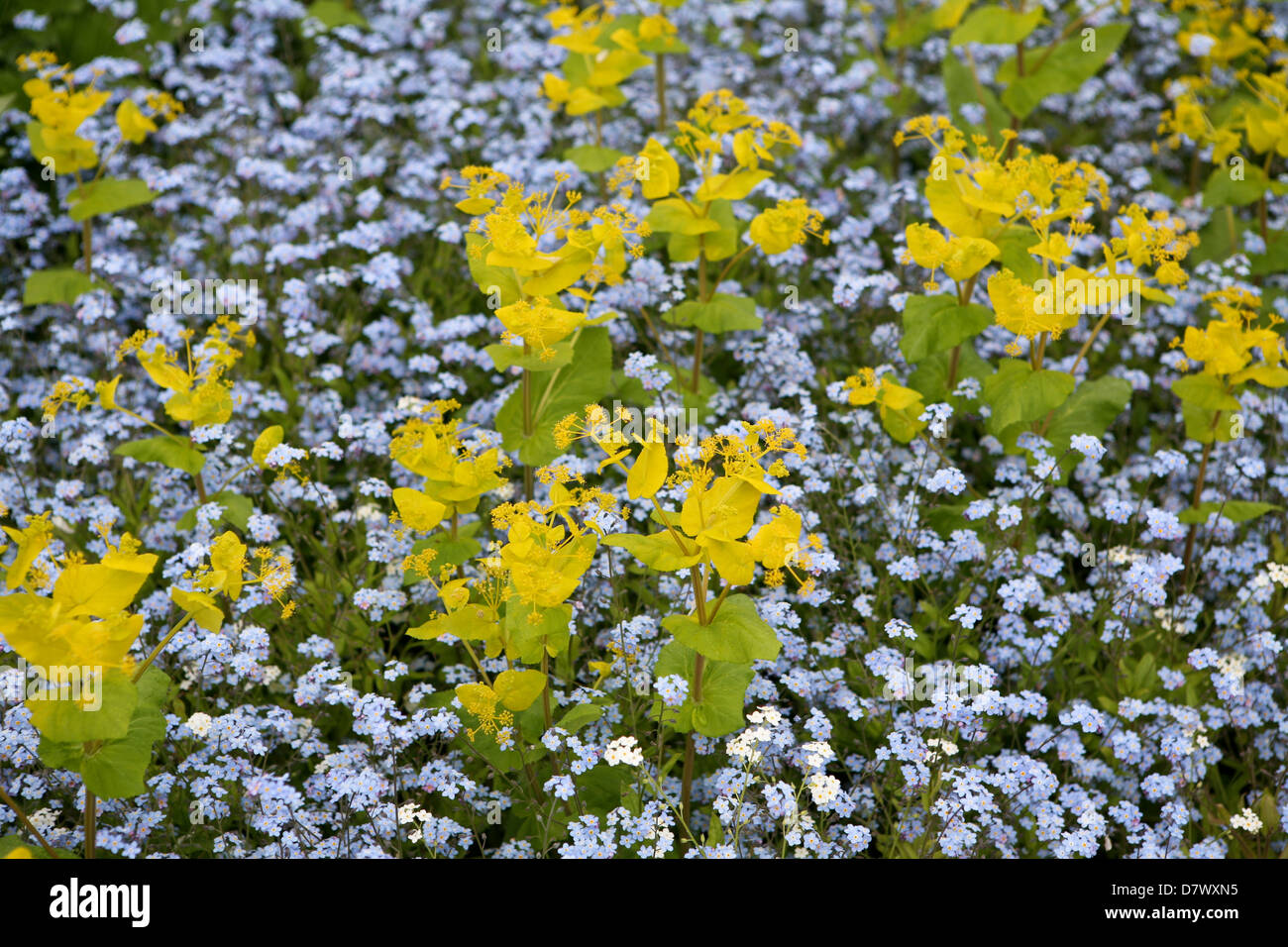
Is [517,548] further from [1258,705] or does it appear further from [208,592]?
[1258,705]

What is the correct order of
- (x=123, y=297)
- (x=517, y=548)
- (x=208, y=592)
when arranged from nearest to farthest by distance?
(x=517, y=548), (x=208, y=592), (x=123, y=297)

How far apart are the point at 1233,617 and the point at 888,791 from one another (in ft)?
4.99

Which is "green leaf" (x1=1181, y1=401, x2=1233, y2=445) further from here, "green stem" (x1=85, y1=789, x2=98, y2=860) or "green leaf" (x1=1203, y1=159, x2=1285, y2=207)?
"green stem" (x1=85, y1=789, x2=98, y2=860)

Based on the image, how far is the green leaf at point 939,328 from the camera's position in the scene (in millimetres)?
4285

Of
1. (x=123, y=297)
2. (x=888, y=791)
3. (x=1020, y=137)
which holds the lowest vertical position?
(x=888, y=791)

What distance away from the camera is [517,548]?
3111 millimetres

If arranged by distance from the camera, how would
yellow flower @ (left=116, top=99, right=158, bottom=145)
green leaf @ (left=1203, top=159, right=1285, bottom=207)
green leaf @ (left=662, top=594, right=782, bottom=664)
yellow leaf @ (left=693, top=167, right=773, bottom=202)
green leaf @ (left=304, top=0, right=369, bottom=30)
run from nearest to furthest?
green leaf @ (left=662, top=594, right=782, bottom=664) < yellow leaf @ (left=693, top=167, right=773, bottom=202) < yellow flower @ (left=116, top=99, right=158, bottom=145) < green leaf @ (left=1203, top=159, right=1285, bottom=207) < green leaf @ (left=304, top=0, right=369, bottom=30)

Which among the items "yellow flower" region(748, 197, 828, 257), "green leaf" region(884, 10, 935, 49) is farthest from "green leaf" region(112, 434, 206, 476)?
"green leaf" region(884, 10, 935, 49)

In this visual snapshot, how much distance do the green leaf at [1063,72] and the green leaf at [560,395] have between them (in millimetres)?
2862

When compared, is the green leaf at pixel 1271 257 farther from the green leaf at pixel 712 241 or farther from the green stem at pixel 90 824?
the green stem at pixel 90 824

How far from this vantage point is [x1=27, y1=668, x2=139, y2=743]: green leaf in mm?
2930

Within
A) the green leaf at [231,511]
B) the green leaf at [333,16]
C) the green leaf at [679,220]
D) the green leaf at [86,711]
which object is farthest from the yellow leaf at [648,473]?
the green leaf at [333,16]

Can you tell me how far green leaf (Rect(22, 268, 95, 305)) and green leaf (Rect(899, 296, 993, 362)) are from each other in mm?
3735
